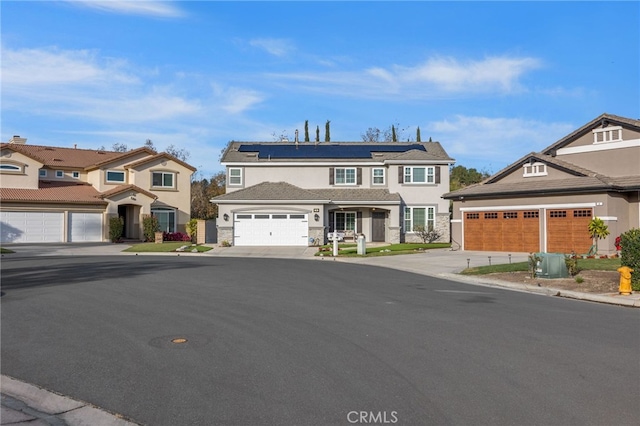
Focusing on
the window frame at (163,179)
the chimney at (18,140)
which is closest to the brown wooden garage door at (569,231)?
the window frame at (163,179)

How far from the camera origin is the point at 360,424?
17.6 ft

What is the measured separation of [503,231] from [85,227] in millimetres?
30252

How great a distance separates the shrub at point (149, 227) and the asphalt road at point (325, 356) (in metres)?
28.4

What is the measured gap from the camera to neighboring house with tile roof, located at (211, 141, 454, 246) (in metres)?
37.6

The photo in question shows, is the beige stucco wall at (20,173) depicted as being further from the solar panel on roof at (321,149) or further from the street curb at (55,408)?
the street curb at (55,408)

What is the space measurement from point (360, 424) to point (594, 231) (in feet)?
81.0

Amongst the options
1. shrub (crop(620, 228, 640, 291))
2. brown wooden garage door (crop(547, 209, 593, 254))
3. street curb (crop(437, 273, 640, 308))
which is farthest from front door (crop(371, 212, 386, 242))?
shrub (crop(620, 228, 640, 291))

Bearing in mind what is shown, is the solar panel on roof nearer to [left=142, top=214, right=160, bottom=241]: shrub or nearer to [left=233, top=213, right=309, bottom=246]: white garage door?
[left=233, top=213, right=309, bottom=246]: white garage door

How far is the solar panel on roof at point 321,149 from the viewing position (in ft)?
139

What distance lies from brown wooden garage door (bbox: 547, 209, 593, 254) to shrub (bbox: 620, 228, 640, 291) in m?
11.4

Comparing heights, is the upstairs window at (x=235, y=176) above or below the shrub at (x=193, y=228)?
above

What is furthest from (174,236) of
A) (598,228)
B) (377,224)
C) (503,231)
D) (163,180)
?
(598,228)

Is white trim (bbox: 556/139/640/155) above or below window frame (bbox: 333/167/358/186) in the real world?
above

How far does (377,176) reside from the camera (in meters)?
41.2
